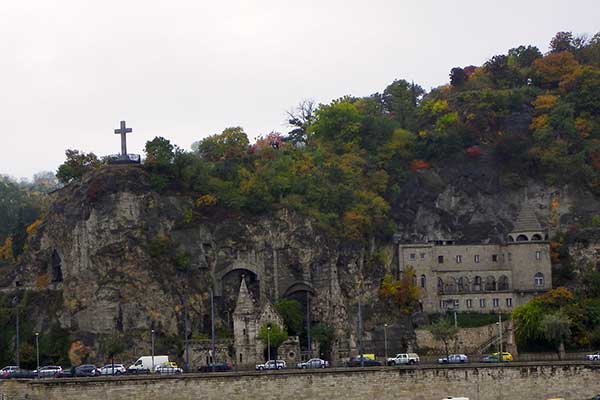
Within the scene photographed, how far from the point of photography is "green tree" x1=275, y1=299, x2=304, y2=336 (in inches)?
5032

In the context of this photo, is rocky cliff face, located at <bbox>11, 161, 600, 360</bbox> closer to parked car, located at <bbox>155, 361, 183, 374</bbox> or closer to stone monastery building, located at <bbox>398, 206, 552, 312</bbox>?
stone monastery building, located at <bbox>398, 206, 552, 312</bbox>

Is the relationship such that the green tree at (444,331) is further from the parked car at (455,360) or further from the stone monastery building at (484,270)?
the parked car at (455,360)

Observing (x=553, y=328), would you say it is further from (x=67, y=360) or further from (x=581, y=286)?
(x=67, y=360)

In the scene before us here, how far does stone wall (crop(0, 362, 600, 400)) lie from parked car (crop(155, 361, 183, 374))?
13.6 feet

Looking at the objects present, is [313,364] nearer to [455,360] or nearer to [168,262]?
[455,360]

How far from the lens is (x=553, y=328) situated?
402 ft

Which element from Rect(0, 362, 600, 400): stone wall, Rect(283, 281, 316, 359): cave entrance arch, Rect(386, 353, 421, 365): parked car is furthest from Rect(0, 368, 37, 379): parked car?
Rect(283, 281, 316, 359): cave entrance arch

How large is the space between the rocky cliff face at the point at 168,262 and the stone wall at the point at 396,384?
709 inches

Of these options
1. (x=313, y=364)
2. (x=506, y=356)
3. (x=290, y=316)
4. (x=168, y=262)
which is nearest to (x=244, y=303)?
(x=290, y=316)

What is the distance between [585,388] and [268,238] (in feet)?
117

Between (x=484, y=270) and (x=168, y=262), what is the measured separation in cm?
2981

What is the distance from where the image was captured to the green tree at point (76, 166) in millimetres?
139625

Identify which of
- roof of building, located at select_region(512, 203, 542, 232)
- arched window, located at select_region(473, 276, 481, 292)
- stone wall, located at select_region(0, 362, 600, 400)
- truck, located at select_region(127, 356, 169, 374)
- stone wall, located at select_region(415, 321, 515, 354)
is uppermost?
roof of building, located at select_region(512, 203, 542, 232)

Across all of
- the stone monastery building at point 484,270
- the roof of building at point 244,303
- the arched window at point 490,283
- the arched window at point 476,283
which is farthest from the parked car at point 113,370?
the arched window at point 490,283
